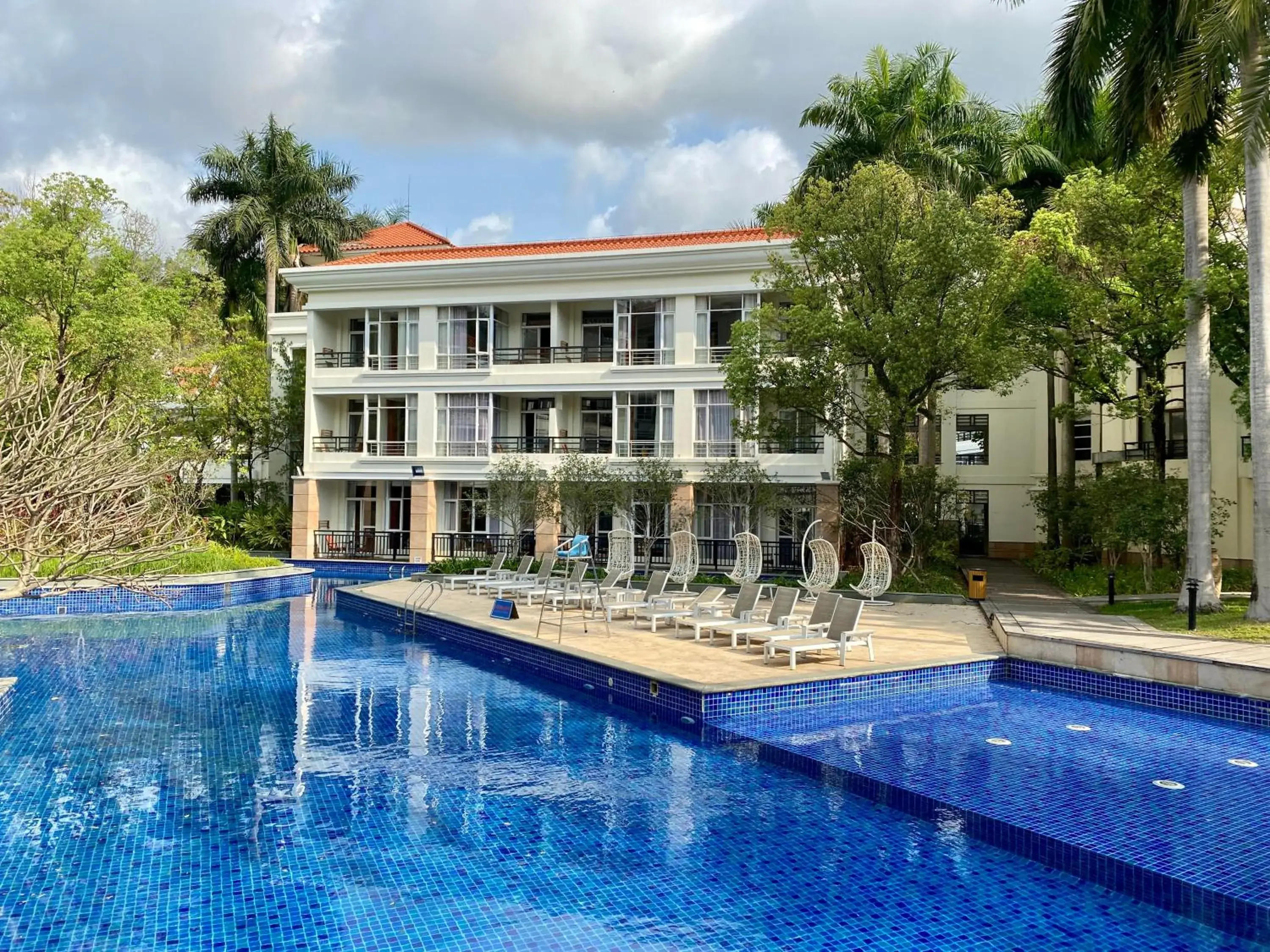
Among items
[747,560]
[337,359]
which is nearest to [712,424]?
[747,560]

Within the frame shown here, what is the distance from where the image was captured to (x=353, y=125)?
24.1m

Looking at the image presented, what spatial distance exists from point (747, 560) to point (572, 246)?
53.6 ft

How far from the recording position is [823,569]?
17.9m

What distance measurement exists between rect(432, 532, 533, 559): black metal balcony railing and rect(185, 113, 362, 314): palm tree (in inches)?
559

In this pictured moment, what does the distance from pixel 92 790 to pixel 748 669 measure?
717cm

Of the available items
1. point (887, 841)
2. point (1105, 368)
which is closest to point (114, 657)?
point (887, 841)

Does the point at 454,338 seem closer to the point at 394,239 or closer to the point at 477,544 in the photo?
the point at 477,544

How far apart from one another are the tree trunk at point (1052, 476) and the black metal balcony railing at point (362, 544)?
20.2 metres

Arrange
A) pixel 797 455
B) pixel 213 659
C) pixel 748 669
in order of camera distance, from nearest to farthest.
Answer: pixel 748 669, pixel 213 659, pixel 797 455

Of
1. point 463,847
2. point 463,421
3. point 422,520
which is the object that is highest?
point 463,421

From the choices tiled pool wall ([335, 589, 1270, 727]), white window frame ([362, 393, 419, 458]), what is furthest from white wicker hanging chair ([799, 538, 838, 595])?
white window frame ([362, 393, 419, 458])

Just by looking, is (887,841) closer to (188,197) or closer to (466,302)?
(466,302)

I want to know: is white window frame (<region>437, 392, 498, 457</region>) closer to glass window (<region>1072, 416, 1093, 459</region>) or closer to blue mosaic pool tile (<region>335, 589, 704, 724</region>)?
blue mosaic pool tile (<region>335, 589, 704, 724</region>)

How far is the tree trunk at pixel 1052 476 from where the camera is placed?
85.0 feet
